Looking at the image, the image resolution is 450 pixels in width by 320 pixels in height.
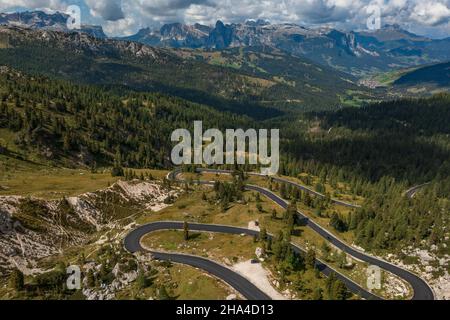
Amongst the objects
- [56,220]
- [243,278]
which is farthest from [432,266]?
[56,220]

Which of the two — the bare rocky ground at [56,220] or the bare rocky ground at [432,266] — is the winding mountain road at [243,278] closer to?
the bare rocky ground at [432,266]

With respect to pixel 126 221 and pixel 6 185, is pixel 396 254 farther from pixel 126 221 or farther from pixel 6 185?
pixel 6 185

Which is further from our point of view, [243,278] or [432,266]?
[432,266]

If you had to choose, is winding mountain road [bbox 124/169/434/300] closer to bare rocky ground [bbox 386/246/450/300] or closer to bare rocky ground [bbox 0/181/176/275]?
bare rocky ground [bbox 386/246/450/300]

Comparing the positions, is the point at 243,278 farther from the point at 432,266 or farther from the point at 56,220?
the point at 56,220

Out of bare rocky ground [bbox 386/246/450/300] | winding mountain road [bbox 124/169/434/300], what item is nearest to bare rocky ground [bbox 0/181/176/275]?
winding mountain road [bbox 124/169/434/300]

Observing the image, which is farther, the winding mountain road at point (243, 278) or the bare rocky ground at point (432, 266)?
the bare rocky ground at point (432, 266)

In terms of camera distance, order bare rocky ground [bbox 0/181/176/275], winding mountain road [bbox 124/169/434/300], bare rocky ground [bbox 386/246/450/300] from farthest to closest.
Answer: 1. bare rocky ground [bbox 386/246/450/300]
2. bare rocky ground [bbox 0/181/176/275]
3. winding mountain road [bbox 124/169/434/300]

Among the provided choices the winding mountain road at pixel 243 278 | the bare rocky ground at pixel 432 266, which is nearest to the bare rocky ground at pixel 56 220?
the winding mountain road at pixel 243 278

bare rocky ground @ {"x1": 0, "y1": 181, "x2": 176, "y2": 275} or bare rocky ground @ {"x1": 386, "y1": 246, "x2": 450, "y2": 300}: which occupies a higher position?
bare rocky ground @ {"x1": 0, "y1": 181, "x2": 176, "y2": 275}
